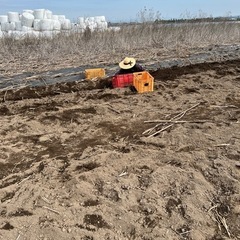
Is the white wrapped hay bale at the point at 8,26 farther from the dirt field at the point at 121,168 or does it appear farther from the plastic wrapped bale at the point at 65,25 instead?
the dirt field at the point at 121,168

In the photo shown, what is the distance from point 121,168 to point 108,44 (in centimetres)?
968

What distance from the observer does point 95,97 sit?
575 centimetres

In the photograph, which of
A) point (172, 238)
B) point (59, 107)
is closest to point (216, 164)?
point (172, 238)

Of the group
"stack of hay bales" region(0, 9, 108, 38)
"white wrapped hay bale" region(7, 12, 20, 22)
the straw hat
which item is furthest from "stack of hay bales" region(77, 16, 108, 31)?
the straw hat

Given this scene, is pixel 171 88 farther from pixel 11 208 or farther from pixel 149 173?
pixel 11 208

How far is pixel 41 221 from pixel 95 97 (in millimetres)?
3469

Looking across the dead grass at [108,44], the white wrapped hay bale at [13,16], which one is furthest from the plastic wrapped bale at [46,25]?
the dead grass at [108,44]

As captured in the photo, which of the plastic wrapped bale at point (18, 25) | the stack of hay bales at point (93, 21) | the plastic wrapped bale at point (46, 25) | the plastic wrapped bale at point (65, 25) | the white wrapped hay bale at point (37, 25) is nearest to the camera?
the plastic wrapped bale at point (46, 25)

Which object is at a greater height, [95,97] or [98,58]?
[95,97]

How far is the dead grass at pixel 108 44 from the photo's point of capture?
382 inches

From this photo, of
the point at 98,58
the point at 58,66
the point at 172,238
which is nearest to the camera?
the point at 172,238

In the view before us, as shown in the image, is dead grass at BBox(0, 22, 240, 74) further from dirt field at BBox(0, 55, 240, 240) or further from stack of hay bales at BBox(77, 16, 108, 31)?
dirt field at BBox(0, 55, 240, 240)

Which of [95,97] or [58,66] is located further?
[58,66]

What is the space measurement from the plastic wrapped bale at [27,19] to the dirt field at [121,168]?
404 inches
